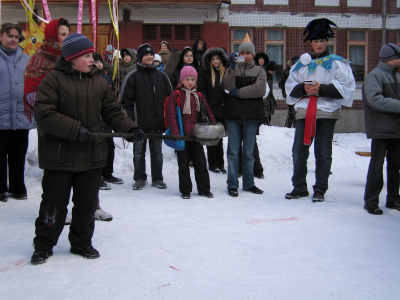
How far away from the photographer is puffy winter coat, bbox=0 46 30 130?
5.29m

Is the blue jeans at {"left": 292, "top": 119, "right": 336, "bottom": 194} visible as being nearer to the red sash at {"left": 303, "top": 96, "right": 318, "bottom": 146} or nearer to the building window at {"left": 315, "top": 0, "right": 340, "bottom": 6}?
the red sash at {"left": 303, "top": 96, "right": 318, "bottom": 146}

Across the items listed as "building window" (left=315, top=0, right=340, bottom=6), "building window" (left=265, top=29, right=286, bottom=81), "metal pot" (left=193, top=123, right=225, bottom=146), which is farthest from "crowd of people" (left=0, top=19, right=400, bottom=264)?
"building window" (left=315, top=0, right=340, bottom=6)

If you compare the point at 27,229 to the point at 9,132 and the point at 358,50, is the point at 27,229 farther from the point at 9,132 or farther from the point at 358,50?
the point at 358,50

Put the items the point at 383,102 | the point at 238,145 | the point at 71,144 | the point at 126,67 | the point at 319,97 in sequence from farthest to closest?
the point at 126,67
the point at 238,145
the point at 319,97
the point at 383,102
the point at 71,144

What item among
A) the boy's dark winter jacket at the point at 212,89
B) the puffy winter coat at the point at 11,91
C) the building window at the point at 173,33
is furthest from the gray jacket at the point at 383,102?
the building window at the point at 173,33

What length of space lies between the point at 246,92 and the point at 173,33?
9788 millimetres

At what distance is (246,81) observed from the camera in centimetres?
605

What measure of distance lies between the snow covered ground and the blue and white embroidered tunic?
122cm

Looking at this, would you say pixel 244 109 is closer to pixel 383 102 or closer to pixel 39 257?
pixel 383 102

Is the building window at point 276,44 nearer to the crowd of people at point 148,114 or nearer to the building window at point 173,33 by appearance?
the building window at point 173,33

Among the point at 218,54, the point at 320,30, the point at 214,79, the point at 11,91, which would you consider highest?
the point at 320,30

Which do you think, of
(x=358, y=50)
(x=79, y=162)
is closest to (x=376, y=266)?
(x=79, y=162)

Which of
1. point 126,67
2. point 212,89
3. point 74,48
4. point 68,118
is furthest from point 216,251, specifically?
point 126,67

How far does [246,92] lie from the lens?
5.91 meters
